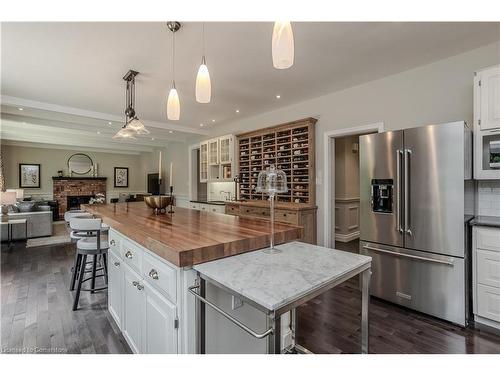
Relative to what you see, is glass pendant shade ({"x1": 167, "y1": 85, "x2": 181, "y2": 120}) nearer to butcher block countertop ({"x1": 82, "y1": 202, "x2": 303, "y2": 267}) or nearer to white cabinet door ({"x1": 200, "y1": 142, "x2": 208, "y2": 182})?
butcher block countertop ({"x1": 82, "y1": 202, "x2": 303, "y2": 267})

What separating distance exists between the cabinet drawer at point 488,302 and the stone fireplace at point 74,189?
11479mm

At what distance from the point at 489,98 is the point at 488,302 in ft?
5.75

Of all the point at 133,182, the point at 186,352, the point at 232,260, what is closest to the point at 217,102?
the point at 232,260

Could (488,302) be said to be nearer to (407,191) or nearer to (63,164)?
(407,191)

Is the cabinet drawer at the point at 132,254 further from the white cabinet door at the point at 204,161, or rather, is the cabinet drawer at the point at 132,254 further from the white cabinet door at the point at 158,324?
the white cabinet door at the point at 204,161

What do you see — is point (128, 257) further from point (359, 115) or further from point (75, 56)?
point (359, 115)

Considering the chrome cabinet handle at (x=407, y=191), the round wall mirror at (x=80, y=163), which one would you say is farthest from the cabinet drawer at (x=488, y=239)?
the round wall mirror at (x=80, y=163)

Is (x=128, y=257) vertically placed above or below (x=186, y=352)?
above

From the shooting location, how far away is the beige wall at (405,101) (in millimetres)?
2689

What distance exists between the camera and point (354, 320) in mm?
2361

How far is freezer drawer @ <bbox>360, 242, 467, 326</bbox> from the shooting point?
7.36 feet

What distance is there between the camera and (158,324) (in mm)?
1438

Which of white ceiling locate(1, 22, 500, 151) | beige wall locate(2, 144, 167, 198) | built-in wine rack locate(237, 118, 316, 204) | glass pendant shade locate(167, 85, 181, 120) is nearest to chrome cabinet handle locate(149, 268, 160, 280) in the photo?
glass pendant shade locate(167, 85, 181, 120)

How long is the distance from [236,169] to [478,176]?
12.8 ft
